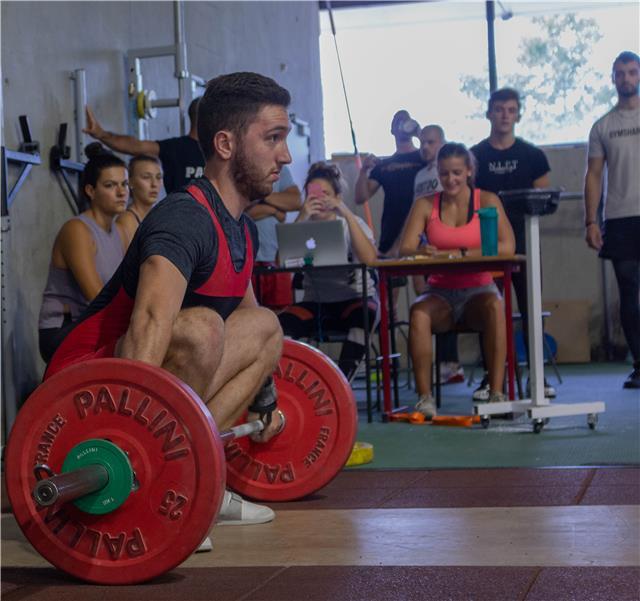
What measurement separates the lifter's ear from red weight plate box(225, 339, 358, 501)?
2.03ft

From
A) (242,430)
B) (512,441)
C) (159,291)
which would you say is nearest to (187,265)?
(159,291)

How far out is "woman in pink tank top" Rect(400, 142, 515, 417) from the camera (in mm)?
4332

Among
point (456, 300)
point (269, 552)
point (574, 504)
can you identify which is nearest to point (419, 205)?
point (456, 300)

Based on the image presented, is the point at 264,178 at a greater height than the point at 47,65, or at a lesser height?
lesser

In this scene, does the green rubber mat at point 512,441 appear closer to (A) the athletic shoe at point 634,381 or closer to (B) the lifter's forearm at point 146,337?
(A) the athletic shoe at point 634,381

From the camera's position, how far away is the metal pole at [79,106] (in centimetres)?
466

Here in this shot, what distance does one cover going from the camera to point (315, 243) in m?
4.71

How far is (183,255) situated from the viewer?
1.94 metres

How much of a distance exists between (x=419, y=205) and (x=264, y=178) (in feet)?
8.14

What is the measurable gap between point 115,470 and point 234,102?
0.79 meters

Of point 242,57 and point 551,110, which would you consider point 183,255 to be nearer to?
point 242,57

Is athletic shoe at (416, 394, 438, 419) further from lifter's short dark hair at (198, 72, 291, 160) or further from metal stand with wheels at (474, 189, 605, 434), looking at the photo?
lifter's short dark hair at (198, 72, 291, 160)

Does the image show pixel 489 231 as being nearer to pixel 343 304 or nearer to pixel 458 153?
pixel 458 153

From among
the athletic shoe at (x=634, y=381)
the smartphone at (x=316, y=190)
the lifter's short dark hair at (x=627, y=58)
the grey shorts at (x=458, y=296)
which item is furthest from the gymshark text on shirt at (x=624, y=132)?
the smartphone at (x=316, y=190)
